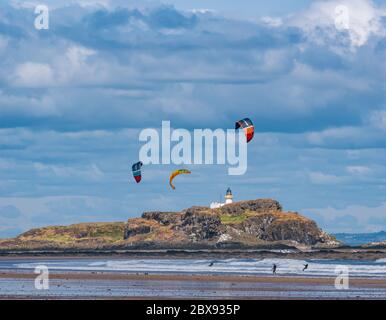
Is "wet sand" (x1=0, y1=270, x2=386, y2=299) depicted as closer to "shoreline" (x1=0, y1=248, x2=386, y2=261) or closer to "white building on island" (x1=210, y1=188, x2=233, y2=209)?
"shoreline" (x1=0, y1=248, x2=386, y2=261)

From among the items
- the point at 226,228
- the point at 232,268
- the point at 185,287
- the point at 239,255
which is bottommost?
the point at 185,287

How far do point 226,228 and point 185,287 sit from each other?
105537mm

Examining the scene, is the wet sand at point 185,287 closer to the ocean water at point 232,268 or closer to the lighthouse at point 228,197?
the ocean water at point 232,268

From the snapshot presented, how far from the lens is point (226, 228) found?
15250 centimetres

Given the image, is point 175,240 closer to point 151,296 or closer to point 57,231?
point 57,231

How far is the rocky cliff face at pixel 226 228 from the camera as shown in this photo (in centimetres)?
15025

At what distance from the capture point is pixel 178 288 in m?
46.3

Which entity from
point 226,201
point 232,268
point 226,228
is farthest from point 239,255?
point 226,201

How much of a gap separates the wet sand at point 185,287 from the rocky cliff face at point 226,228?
89923 mm

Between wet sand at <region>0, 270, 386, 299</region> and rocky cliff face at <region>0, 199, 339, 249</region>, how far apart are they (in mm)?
89923

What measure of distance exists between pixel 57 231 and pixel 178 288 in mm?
147379

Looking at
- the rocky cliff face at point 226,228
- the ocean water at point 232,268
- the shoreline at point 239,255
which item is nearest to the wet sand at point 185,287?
the ocean water at point 232,268

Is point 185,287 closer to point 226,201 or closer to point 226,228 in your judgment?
point 226,228

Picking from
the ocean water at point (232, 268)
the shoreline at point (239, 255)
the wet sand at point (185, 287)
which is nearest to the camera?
the wet sand at point (185, 287)
